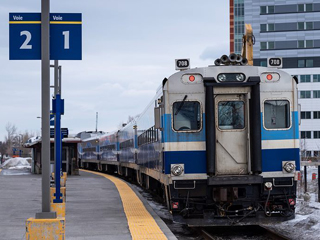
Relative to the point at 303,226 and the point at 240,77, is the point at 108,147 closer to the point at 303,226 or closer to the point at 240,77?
the point at 303,226

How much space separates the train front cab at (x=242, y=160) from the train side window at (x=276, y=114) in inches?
0.8

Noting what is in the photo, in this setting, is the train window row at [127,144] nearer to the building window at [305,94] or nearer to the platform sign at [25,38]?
the platform sign at [25,38]

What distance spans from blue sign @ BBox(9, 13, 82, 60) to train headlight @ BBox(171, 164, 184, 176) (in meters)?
4.25

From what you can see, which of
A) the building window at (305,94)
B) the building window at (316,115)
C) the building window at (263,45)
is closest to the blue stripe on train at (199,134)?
the building window at (263,45)

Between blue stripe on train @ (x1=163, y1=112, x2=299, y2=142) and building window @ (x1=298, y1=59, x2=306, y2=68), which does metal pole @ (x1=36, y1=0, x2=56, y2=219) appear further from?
building window @ (x1=298, y1=59, x2=306, y2=68)

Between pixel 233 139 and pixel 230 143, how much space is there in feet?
0.33

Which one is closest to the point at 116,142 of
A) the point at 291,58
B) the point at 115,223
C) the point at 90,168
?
the point at 90,168

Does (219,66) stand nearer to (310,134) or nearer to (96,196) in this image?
(96,196)

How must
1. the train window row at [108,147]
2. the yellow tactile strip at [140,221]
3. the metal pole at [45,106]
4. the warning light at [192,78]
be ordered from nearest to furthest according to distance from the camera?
1. the metal pole at [45,106]
2. the yellow tactile strip at [140,221]
3. the warning light at [192,78]
4. the train window row at [108,147]

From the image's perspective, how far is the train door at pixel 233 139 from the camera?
11.7 meters

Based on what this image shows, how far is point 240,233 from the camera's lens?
1266cm

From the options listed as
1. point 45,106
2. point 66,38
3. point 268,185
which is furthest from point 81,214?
point 45,106

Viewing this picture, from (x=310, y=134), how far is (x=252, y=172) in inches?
3020

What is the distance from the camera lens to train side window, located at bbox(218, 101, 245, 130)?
11797 mm
